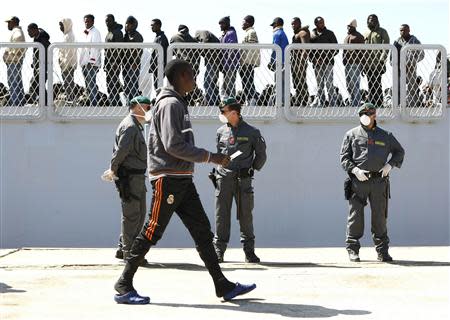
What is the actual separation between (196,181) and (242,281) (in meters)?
3.73

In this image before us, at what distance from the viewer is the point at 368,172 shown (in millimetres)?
9828

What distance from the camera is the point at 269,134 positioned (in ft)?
39.8

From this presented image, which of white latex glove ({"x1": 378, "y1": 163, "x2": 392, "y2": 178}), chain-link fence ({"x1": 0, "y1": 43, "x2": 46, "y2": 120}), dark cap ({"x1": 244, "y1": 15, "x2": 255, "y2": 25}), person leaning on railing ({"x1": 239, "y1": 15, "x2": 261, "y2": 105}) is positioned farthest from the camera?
dark cap ({"x1": 244, "y1": 15, "x2": 255, "y2": 25})

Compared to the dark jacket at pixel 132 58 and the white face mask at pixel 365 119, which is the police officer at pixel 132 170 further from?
the dark jacket at pixel 132 58

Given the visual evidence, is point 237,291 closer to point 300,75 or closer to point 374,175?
point 374,175

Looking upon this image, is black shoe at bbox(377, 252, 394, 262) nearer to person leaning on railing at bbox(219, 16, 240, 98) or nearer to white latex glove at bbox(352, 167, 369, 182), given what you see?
white latex glove at bbox(352, 167, 369, 182)

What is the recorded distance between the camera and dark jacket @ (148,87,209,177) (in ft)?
22.4

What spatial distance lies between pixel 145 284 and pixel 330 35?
5.65 metres

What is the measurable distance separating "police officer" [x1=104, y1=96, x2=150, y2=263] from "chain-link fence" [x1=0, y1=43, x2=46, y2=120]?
3.08m

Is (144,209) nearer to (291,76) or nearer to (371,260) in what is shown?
(371,260)

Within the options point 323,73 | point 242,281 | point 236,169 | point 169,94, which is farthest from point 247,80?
Answer: point 169,94

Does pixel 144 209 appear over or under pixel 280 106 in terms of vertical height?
under

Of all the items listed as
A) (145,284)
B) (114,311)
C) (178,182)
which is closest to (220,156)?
(178,182)

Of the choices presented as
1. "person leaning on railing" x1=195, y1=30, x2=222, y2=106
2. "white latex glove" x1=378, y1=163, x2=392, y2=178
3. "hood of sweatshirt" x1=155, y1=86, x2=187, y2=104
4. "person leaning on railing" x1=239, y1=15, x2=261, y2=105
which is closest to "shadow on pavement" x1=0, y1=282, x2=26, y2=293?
"hood of sweatshirt" x1=155, y1=86, x2=187, y2=104
